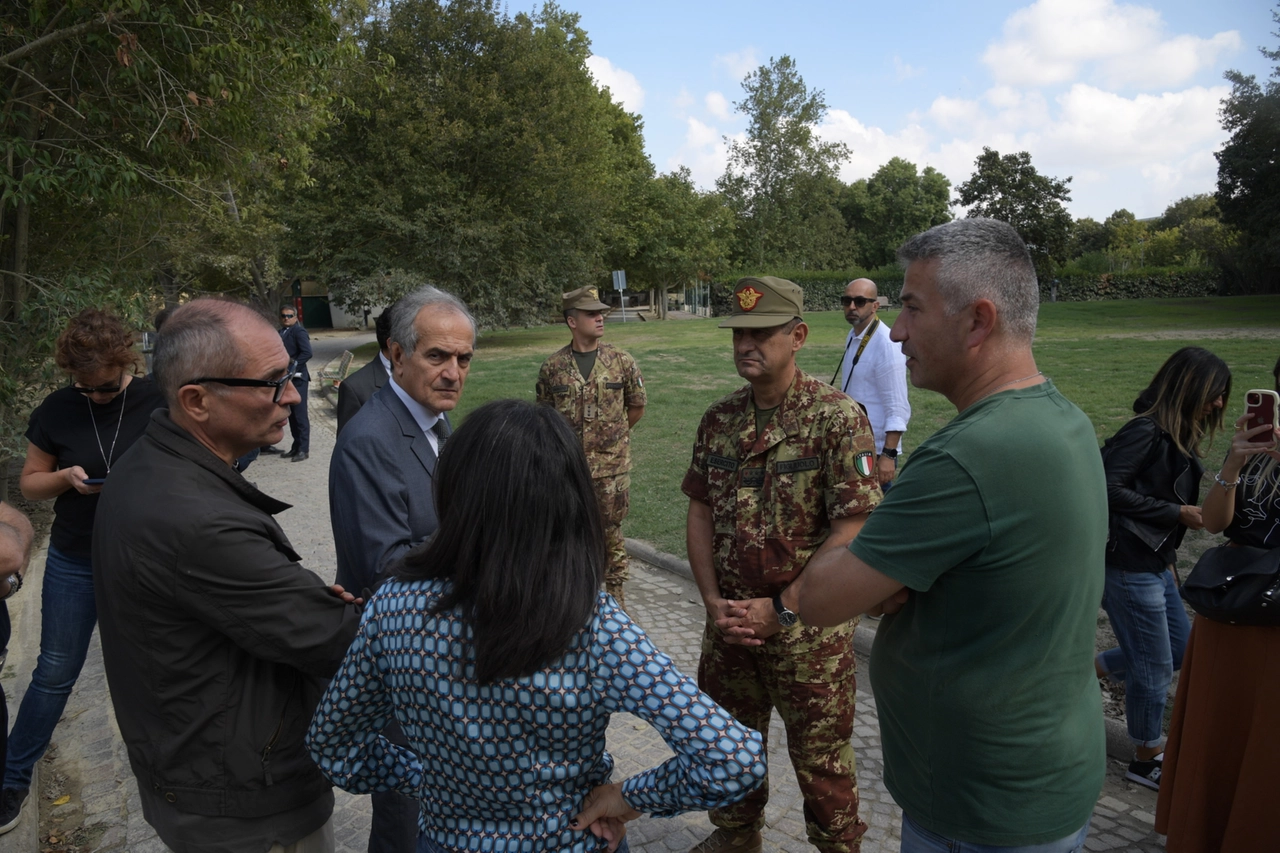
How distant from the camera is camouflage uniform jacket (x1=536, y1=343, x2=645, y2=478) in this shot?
20.6 feet

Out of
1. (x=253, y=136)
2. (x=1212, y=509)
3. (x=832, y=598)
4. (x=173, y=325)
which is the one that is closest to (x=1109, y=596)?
(x=1212, y=509)

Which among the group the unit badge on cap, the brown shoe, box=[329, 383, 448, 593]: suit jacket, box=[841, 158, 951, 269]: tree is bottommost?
the brown shoe

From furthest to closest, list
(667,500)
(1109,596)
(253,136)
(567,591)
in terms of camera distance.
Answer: (667,500), (253,136), (1109,596), (567,591)

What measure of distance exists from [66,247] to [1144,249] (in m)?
79.8

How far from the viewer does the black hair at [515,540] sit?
1.60 m

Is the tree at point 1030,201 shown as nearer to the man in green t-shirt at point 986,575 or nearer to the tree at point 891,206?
the tree at point 891,206

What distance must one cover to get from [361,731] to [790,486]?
5.94ft

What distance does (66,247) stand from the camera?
9.55 meters

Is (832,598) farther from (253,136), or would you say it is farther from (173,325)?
(253,136)

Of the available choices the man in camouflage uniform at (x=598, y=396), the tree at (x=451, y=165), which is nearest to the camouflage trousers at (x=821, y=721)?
the man in camouflage uniform at (x=598, y=396)

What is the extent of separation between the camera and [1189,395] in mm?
3789

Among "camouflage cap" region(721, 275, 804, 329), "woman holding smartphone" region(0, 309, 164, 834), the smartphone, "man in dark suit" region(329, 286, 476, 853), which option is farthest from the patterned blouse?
"woman holding smartphone" region(0, 309, 164, 834)

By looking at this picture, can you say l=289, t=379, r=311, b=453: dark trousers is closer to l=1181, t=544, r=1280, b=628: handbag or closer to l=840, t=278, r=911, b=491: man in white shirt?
l=840, t=278, r=911, b=491: man in white shirt

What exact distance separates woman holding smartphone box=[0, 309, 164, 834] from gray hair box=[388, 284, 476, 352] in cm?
166
